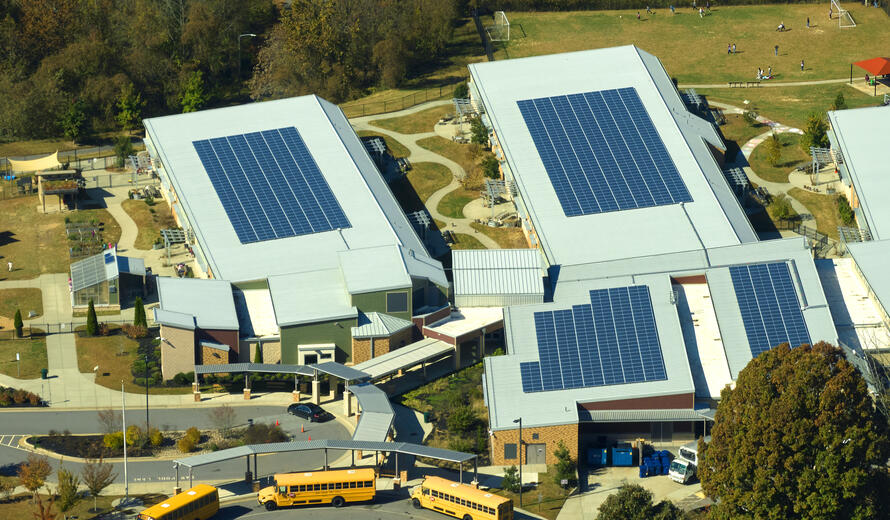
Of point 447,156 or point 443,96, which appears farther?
point 443,96

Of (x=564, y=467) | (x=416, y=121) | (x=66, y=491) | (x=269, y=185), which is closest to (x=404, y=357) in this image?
(x=564, y=467)

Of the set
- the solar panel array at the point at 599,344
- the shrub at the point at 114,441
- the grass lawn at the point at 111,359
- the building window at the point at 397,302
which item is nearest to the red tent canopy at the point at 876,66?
the solar panel array at the point at 599,344

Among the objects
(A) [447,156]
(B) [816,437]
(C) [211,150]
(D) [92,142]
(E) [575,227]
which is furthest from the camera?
(D) [92,142]

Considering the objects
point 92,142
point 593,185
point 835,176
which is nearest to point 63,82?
point 92,142

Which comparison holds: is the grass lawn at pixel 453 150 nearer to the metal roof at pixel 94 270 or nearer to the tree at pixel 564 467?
the metal roof at pixel 94 270

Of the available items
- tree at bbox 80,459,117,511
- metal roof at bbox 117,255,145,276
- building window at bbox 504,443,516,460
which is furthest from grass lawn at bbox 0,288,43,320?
building window at bbox 504,443,516,460

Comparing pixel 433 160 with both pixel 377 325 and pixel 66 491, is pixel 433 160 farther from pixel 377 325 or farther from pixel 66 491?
pixel 66 491

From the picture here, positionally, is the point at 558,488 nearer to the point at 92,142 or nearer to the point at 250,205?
the point at 250,205
